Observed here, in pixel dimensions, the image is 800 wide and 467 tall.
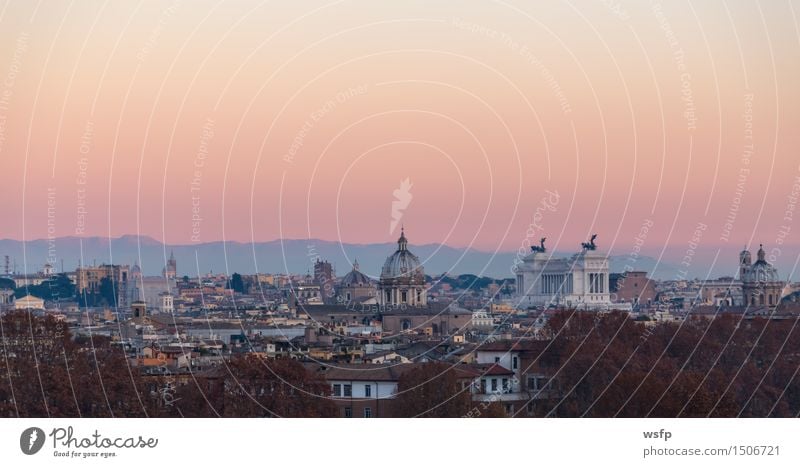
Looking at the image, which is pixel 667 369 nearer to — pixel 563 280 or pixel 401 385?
pixel 401 385

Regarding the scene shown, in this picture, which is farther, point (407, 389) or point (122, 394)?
point (407, 389)

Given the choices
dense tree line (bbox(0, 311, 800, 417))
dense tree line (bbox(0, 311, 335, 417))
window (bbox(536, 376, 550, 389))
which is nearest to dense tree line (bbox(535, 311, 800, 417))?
dense tree line (bbox(0, 311, 800, 417))

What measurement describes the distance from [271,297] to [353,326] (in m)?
45.2

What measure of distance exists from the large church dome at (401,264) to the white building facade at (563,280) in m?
7.66

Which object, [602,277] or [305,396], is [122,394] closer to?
[305,396]

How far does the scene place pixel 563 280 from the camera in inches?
5733

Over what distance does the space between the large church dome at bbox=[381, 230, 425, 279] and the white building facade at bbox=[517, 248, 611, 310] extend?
7.66 m

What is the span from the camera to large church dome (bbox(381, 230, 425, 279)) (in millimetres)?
130625

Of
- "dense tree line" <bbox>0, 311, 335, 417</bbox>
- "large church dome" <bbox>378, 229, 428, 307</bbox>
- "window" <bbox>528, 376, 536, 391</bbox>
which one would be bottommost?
"window" <bbox>528, 376, 536, 391</bbox>

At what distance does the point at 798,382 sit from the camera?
4941cm

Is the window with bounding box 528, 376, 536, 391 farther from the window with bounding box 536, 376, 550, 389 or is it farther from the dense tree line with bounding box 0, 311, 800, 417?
the dense tree line with bounding box 0, 311, 800, 417

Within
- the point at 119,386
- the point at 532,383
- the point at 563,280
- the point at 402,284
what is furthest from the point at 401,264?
the point at 119,386

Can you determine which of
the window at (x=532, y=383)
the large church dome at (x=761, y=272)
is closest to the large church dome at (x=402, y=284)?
the large church dome at (x=761, y=272)

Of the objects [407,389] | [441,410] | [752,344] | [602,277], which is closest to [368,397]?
[407,389]
